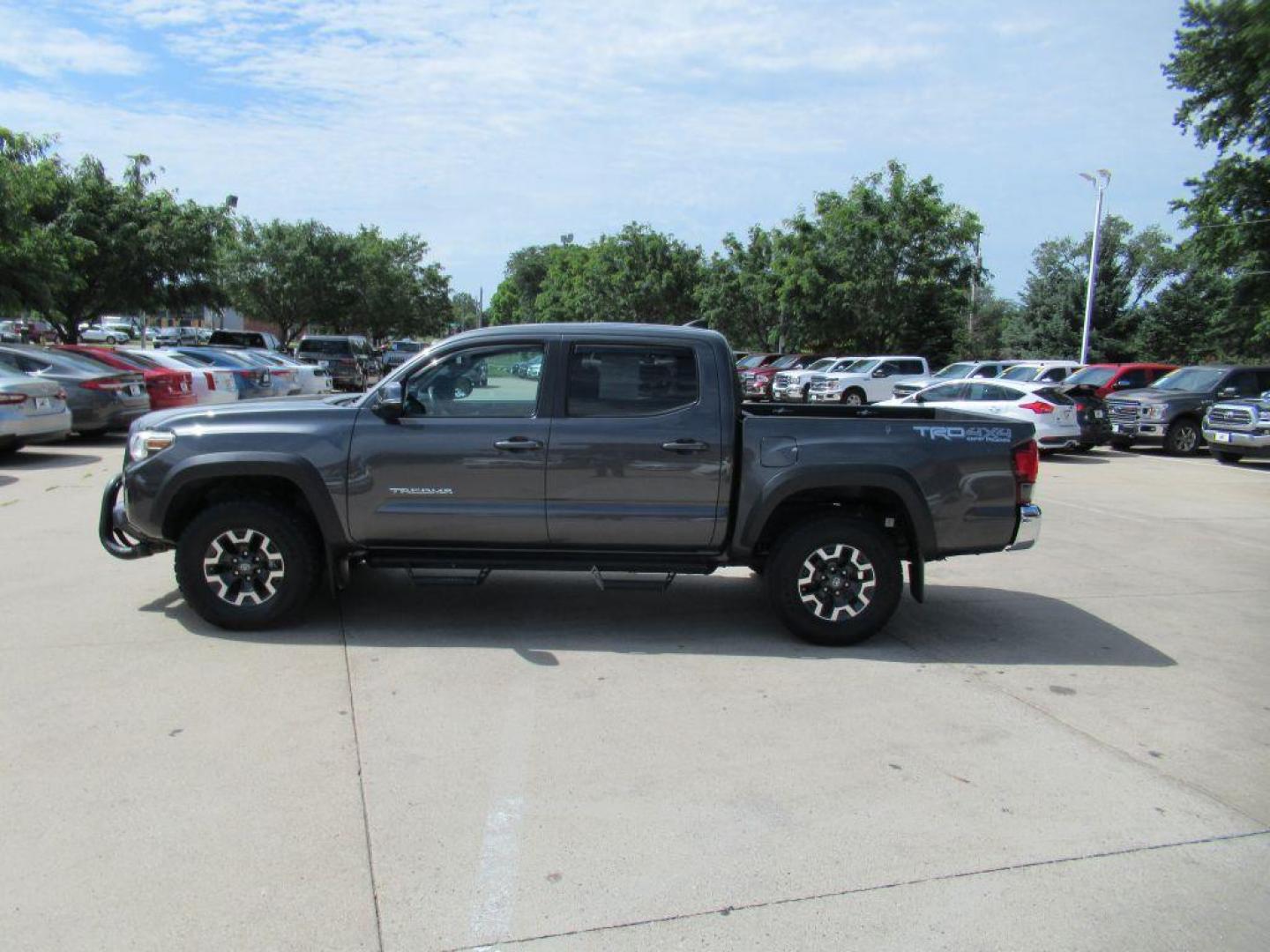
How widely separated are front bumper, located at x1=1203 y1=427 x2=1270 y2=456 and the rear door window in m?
15.7

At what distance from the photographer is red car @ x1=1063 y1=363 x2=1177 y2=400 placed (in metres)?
23.3

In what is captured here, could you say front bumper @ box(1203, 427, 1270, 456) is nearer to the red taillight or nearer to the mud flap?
the red taillight

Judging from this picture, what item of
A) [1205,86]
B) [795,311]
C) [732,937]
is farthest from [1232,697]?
[795,311]

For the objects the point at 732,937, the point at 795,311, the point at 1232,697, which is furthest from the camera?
the point at 795,311

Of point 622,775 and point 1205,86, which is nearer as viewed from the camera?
point 622,775

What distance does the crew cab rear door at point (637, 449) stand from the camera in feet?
19.2

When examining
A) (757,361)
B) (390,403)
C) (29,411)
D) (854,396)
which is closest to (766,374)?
(757,361)

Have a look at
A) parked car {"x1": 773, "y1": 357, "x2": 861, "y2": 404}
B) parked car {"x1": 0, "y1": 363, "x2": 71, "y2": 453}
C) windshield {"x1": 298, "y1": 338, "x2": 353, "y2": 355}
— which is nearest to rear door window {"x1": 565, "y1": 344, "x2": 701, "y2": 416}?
parked car {"x1": 0, "y1": 363, "x2": 71, "y2": 453}

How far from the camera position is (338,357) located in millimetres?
31406

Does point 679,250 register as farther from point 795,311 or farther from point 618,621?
point 618,621

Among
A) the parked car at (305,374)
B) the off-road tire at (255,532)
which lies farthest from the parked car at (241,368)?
the off-road tire at (255,532)

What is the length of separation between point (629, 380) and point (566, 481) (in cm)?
74

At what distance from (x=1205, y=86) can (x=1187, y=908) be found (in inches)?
1076

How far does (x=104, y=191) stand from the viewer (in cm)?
2602
